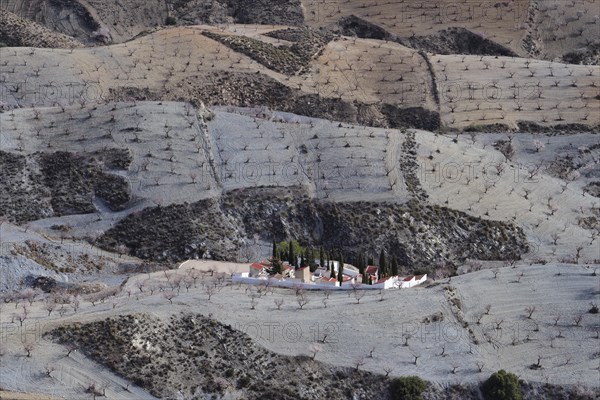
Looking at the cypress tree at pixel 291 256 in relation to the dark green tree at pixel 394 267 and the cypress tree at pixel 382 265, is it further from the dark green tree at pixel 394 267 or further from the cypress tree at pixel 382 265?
the dark green tree at pixel 394 267

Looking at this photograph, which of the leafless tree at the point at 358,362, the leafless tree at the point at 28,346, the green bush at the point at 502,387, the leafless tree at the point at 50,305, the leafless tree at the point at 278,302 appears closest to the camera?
the leafless tree at the point at 28,346

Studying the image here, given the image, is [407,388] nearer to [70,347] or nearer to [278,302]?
[278,302]

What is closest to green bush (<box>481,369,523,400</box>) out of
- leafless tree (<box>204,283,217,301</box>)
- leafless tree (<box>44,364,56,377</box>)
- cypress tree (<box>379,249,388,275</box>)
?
cypress tree (<box>379,249,388,275</box>)

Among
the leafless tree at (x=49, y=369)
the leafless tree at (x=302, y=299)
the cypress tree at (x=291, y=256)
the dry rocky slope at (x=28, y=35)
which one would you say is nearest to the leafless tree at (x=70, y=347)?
the leafless tree at (x=49, y=369)

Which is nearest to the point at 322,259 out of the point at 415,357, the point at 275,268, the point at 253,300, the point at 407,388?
the point at 275,268

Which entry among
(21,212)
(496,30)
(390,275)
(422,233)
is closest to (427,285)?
(390,275)

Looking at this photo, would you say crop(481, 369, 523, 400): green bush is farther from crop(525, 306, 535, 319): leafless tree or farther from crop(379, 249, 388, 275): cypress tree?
crop(379, 249, 388, 275): cypress tree
